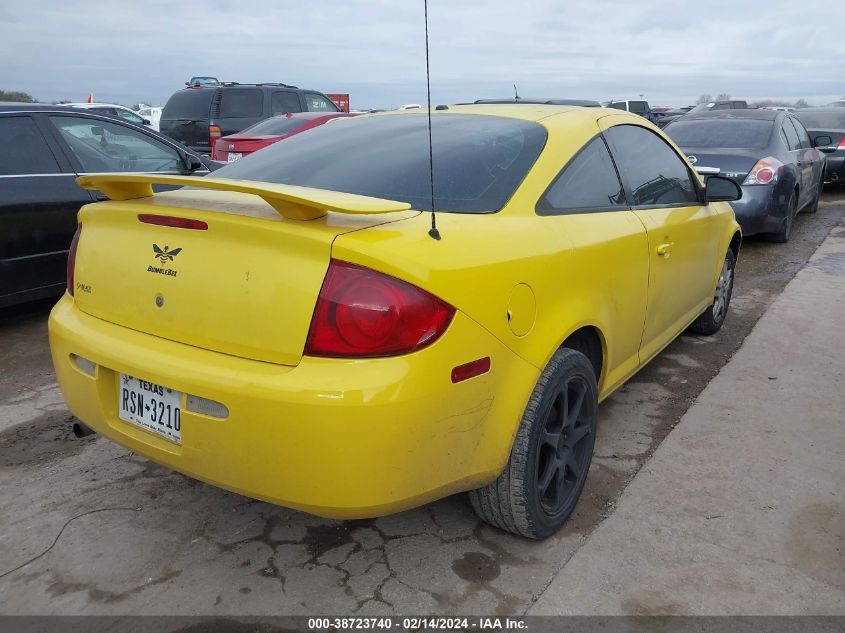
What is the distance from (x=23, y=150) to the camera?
479 cm

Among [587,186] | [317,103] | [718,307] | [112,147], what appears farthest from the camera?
[317,103]

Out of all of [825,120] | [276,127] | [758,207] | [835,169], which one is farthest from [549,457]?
[825,120]

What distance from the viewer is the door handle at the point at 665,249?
3.20 m

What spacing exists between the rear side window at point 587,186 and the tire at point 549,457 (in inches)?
21.8

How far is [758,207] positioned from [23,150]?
653 cm

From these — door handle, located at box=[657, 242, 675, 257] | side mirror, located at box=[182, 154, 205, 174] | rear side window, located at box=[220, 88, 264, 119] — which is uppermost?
rear side window, located at box=[220, 88, 264, 119]

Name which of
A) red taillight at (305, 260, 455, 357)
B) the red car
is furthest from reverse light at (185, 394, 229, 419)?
the red car

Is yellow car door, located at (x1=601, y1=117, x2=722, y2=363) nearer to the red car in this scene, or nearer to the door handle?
the door handle

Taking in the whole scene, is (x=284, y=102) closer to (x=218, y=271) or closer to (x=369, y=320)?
(x=218, y=271)

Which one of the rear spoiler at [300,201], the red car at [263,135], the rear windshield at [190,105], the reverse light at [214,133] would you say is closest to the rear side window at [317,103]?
the rear windshield at [190,105]

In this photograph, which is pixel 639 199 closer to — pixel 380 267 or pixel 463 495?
pixel 463 495

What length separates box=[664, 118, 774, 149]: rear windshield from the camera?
751cm

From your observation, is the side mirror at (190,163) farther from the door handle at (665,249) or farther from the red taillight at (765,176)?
the red taillight at (765,176)

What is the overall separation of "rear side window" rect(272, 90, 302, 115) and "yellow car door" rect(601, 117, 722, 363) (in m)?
→ 10.3
